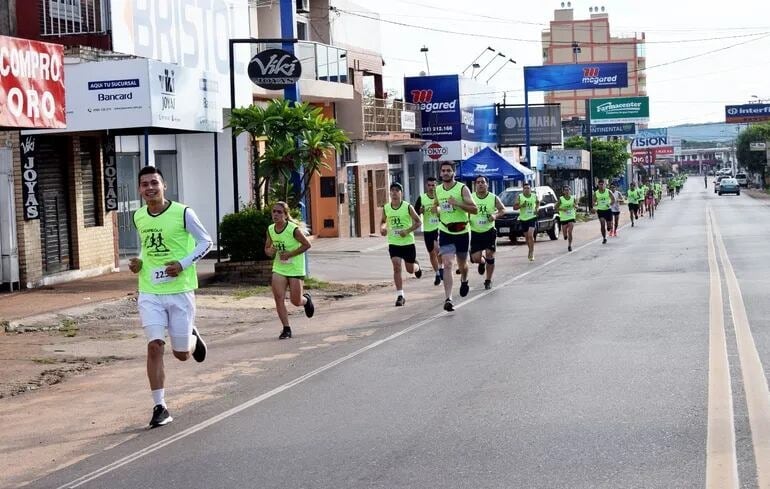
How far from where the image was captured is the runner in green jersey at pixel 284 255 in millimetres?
14234

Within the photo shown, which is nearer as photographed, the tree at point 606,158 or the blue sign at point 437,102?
the blue sign at point 437,102

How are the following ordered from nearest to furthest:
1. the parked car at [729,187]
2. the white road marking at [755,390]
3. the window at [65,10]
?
the white road marking at [755,390], the window at [65,10], the parked car at [729,187]

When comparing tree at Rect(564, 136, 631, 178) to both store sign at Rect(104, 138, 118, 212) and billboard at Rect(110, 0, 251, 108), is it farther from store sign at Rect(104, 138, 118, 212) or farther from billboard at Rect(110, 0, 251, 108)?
store sign at Rect(104, 138, 118, 212)

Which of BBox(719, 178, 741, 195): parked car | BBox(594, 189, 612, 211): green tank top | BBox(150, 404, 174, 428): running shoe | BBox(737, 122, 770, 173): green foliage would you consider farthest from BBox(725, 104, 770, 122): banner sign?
BBox(150, 404, 174, 428): running shoe

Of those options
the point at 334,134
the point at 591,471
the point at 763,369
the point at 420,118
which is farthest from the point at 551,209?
the point at 591,471

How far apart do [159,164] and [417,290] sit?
9739 mm

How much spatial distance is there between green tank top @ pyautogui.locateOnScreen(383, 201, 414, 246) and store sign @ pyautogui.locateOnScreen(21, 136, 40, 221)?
20.7 ft

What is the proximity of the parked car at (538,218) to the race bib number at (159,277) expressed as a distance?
1093 inches

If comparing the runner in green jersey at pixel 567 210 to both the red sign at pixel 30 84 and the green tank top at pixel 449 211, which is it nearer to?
the green tank top at pixel 449 211

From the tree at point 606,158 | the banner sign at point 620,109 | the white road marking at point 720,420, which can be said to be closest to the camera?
the white road marking at point 720,420

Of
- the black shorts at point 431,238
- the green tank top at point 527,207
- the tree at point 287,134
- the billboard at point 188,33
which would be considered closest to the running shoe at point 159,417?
the black shorts at point 431,238

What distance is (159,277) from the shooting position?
9.21 meters

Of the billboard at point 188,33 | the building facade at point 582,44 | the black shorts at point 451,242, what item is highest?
the building facade at point 582,44

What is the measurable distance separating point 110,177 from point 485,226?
26.7 ft
